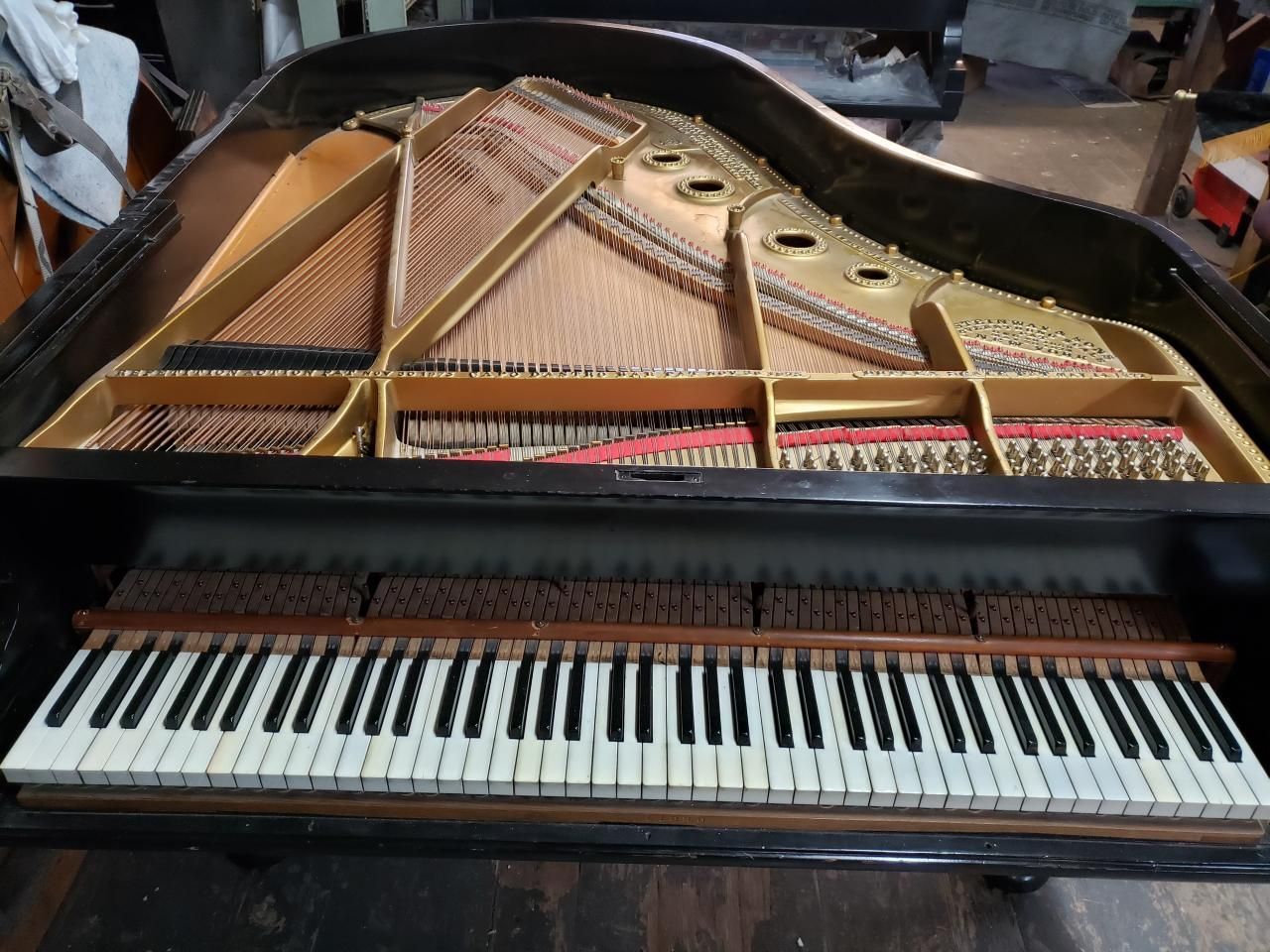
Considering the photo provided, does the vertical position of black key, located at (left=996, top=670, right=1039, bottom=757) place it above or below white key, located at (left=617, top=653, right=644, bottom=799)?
above

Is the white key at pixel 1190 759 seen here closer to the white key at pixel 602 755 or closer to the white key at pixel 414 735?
the white key at pixel 602 755

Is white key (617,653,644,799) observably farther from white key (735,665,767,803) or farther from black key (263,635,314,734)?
black key (263,635,314,734)

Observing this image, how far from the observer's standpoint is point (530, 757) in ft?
5.14

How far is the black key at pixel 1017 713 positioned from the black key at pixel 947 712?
0.33 feet

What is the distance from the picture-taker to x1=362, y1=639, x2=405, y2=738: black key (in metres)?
1.58

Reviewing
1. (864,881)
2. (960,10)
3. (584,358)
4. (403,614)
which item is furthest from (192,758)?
(960,10)

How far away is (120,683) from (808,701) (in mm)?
1255

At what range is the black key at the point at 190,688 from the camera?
5.17 feet

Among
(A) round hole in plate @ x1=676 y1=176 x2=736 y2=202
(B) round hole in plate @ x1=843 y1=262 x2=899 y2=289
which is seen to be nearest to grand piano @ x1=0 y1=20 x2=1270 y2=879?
(B) round hole in plate @ x1=843 y1=262 x2=899 y2=289

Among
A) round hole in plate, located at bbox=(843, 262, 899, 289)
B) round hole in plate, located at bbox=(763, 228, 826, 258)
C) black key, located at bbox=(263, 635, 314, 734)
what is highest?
round hole in plate, located at bbox=(763, 228, 826, 258)

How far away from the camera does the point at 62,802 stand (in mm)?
1584

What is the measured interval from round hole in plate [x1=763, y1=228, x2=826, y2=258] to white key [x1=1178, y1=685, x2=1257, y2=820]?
5.08 ft

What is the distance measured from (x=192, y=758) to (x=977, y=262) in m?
2.30

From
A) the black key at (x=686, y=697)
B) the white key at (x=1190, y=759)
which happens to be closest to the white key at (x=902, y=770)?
the black key at (x=686, y=697)
